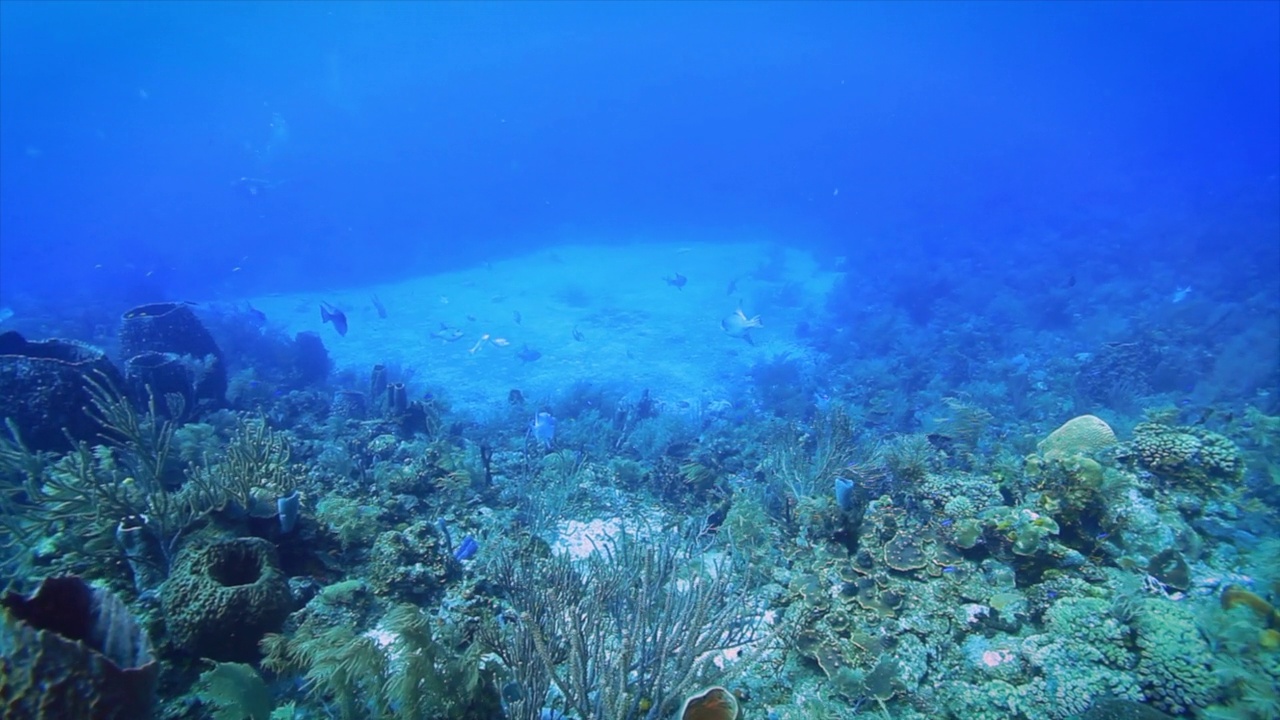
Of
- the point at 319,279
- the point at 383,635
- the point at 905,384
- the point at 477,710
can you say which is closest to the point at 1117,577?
the point at 477,710

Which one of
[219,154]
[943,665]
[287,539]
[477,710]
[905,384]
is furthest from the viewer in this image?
[219,154]

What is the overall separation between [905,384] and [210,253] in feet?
188

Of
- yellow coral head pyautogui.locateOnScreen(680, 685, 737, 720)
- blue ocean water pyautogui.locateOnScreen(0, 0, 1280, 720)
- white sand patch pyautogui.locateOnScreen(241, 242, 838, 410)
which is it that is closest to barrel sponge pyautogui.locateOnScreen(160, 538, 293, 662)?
blue ocean water pyautogui.locateOnScreen(0, 0, 1280, 720)

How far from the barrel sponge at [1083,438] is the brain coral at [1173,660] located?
3.14m

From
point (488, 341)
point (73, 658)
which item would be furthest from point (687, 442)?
point (488, 341)

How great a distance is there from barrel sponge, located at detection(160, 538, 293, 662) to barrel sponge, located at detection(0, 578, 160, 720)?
592 millimetres

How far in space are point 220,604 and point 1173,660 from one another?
19.6 feet

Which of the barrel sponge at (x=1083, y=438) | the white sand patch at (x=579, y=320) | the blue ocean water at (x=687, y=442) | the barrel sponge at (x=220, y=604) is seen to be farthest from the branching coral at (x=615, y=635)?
the white sand patch at (x=579, y=320)

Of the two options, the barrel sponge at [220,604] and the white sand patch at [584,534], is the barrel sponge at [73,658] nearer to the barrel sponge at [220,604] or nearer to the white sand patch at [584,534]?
the barrel sponge at [220,604]

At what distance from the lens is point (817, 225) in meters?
57.9

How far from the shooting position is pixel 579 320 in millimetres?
27969

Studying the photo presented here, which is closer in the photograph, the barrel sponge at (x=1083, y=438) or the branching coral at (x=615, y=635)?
the branching coral at (x=615, y=635)

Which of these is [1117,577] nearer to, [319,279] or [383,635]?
[383,635]

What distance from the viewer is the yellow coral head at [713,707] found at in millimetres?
2686
